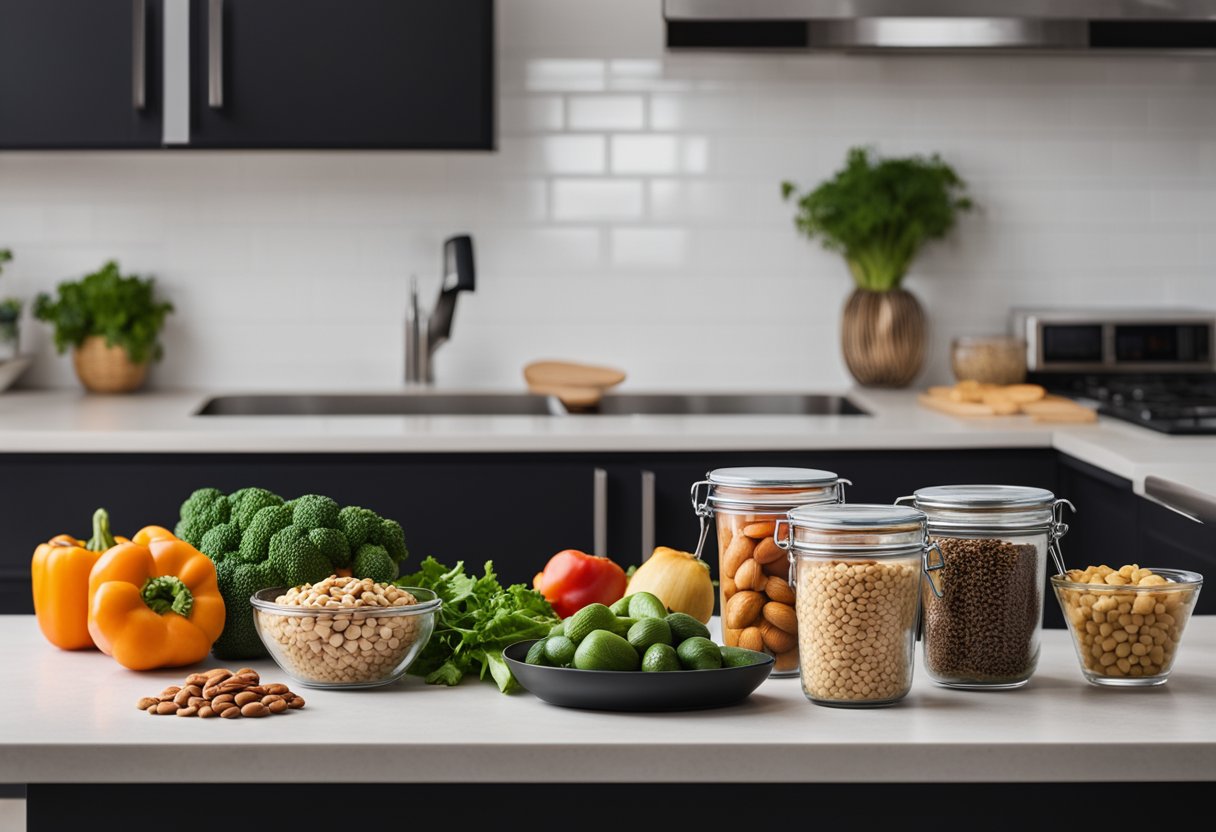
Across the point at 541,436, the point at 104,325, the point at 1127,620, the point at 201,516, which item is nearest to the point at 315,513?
the point at 201,516

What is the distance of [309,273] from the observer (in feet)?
12.4

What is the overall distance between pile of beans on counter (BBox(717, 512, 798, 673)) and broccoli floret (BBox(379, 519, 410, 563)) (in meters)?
0.35

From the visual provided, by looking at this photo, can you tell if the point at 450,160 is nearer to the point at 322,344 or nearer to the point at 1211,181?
the point at 322,344

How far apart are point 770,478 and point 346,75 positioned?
234cm

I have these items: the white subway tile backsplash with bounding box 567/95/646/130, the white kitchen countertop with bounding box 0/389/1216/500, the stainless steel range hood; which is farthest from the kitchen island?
the white subway tile backsplash with bounding box 567/95/646/130

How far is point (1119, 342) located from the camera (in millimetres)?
3643

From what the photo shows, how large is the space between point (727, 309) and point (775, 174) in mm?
380

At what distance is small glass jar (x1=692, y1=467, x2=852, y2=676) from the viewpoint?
1.28m

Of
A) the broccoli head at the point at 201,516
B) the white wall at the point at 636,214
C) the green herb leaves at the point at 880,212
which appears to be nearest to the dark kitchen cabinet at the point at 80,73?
the white wall at the point at 636,214

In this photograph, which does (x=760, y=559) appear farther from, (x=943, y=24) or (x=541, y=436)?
(x=943, y=24)

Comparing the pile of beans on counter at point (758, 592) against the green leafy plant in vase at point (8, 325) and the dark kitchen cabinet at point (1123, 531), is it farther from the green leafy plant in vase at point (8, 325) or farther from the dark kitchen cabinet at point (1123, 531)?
the green leafy plant in vase at point (8, 325)

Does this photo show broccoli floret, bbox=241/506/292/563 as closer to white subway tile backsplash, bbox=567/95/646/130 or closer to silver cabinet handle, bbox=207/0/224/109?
silver cabinet handle, bbox=207/0/224/109

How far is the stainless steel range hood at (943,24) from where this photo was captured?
3264 millimetres

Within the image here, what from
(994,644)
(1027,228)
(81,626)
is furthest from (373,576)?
(1027,228)
